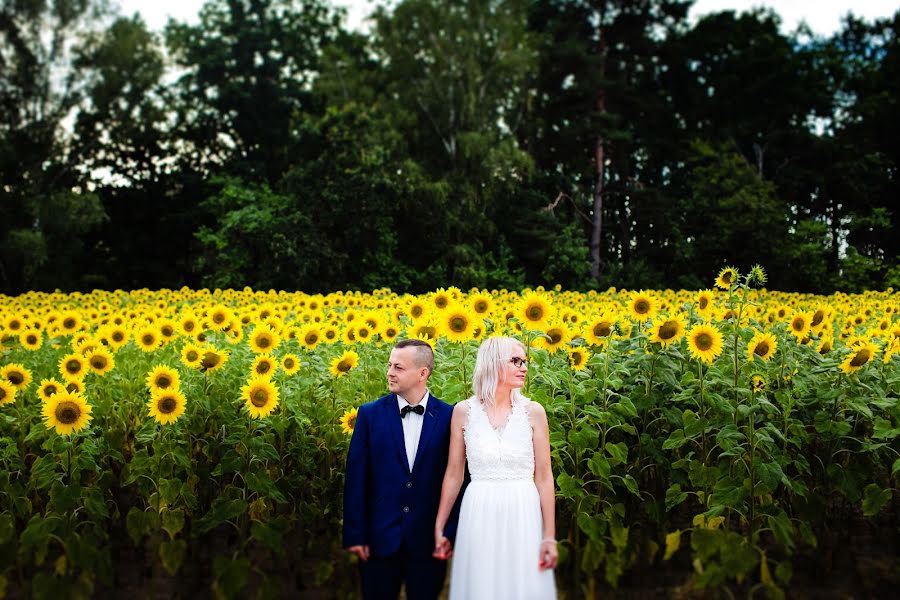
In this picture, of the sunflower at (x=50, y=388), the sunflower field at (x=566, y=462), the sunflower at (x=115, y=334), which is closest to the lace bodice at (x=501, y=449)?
the sunflower field at (x=566, y=462)

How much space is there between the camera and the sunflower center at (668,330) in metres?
4.06

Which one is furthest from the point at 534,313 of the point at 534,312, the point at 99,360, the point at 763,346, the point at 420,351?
the point at 99,360

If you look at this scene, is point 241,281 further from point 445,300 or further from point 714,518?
point 714,518

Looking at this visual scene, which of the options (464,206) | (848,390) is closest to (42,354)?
(848,390)

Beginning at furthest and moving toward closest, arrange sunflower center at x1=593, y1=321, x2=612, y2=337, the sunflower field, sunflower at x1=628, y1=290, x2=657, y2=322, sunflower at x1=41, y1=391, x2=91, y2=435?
sunflower at x1=628, y1=290, x2=657, y2=322 → sunflower center at x1=593, y1=321, x2=612, y2=337 → sunflower at x1=41, y1=391, x2=91, y2=435 → the sunflower field

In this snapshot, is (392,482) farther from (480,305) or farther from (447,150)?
(447,150)

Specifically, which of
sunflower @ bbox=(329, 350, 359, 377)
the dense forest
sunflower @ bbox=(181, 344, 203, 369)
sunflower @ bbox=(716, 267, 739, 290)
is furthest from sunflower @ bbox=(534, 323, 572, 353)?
the dense forest

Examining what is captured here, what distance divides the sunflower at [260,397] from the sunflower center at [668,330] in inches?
81.1

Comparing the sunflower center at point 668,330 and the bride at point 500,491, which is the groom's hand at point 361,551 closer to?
the bride at point 500,491

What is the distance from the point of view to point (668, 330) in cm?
407

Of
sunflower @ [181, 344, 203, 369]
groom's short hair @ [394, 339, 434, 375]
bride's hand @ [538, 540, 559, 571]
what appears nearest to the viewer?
bride's hand @ [538, 540, 559, 571]

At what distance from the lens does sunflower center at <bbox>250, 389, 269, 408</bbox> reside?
4.02 m

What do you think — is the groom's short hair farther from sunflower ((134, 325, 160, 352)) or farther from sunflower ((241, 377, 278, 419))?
sunflower ((134, 325, 160, 352))

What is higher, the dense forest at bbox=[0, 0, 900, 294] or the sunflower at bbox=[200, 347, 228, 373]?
the dense forest at bbox=[0, 0, 900, 294]
